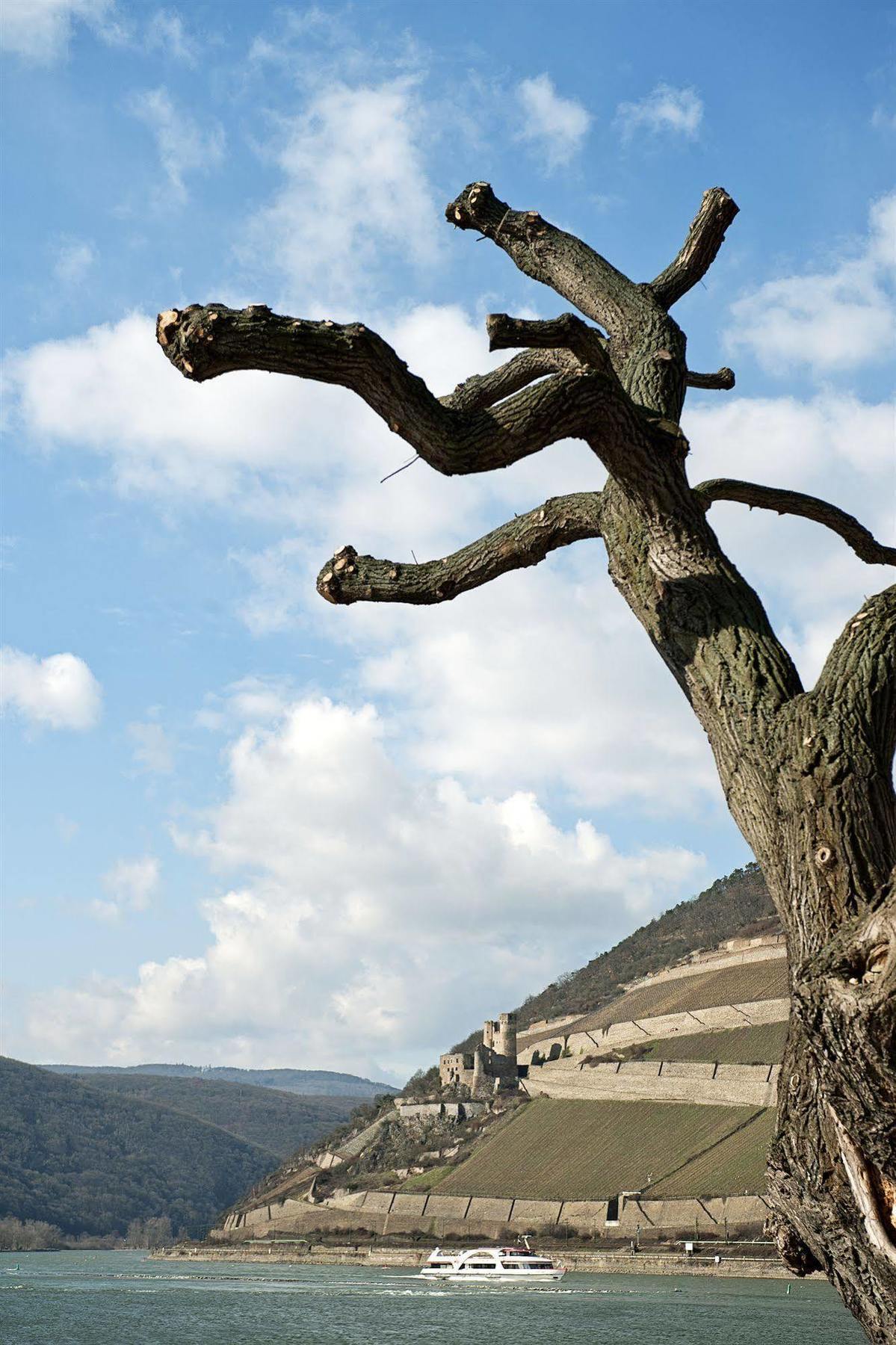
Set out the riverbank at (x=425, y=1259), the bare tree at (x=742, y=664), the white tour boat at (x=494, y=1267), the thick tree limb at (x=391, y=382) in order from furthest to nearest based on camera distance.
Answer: the white tour boat at (x=494, y=1267) < the riverbank at (x=425, y=1259) < the thick tree limb at (x=391, y=382) < the bare tree at (x=742, y=664)

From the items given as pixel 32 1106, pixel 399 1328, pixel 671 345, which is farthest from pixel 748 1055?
pixel 32 1106

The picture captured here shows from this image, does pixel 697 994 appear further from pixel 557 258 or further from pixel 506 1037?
pixel 557 258

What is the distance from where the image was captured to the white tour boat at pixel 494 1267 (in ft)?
192

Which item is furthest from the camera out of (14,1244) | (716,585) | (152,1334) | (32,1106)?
(32,1106)

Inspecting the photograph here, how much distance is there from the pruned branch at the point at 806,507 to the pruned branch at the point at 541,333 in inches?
38.6

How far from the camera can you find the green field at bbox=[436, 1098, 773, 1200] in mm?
64312

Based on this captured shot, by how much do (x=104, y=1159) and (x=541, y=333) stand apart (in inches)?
6310

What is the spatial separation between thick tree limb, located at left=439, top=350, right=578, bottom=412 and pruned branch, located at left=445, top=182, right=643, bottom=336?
0.28 metres

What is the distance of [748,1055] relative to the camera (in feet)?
247

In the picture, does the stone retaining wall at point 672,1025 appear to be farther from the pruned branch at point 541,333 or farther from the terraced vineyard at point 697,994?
the pruned branch at point 541,333

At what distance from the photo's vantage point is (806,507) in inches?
209

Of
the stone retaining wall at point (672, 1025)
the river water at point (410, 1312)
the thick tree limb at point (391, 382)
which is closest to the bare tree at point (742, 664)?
the thick tree limb at point (391, 382)

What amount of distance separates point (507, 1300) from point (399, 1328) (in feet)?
41.3

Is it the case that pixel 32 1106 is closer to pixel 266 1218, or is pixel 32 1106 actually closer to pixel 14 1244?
pixel 14 1244
